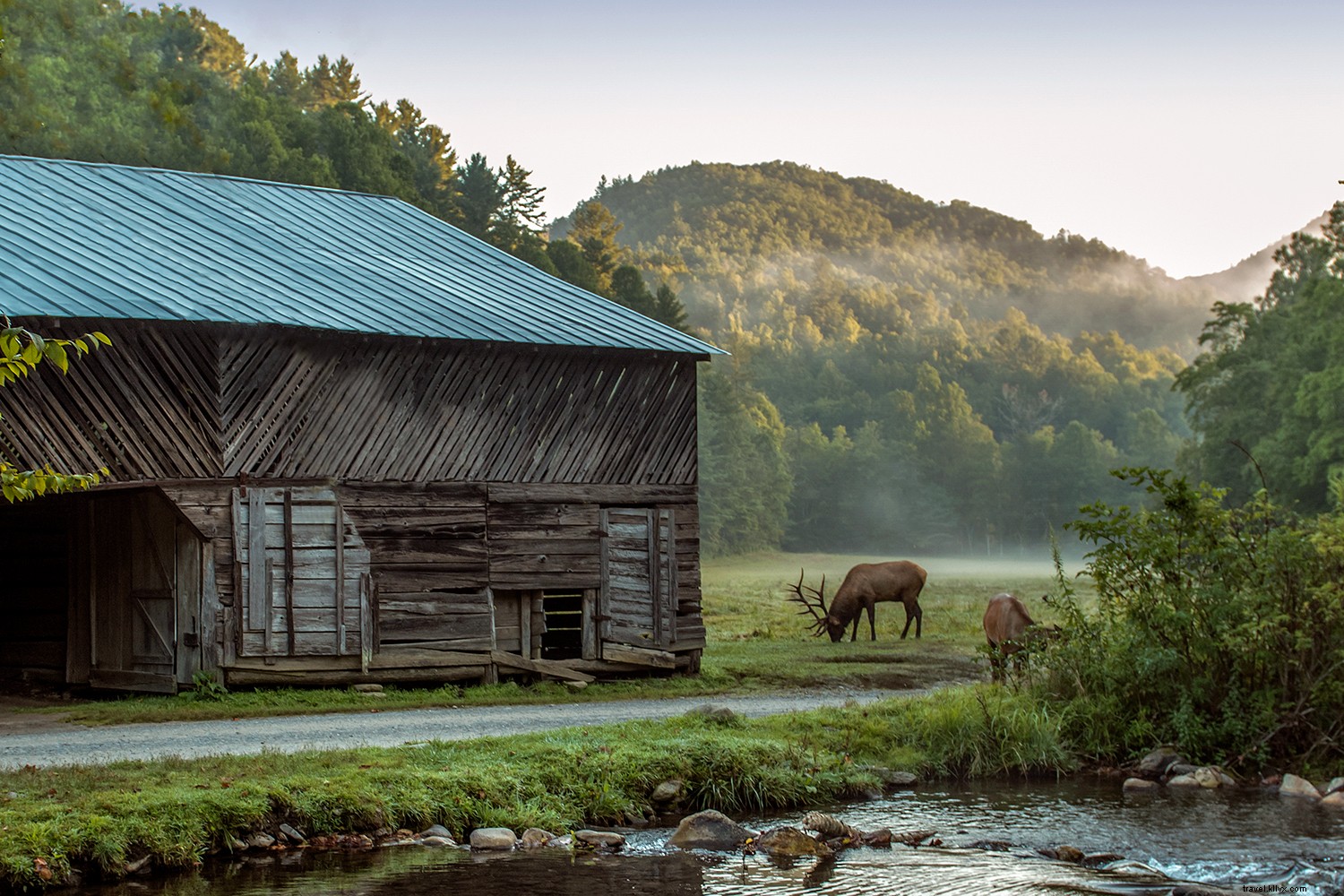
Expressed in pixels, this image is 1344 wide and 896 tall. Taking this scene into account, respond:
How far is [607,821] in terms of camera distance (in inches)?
525

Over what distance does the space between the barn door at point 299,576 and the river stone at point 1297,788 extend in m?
12.8

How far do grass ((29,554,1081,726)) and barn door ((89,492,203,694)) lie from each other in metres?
0.57

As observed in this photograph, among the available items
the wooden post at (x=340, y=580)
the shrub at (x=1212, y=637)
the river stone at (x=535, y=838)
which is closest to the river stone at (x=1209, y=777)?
the shrub at (x=1212, y=637)

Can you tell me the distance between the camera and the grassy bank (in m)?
11.2

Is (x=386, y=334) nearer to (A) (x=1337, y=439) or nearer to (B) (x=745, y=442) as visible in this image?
(A) (x=1337, y=439)

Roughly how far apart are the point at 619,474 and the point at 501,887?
45.6 feet

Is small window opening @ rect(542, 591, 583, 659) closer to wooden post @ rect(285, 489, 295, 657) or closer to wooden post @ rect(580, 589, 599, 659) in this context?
wooden post @ rect(580, 589, 599, 659)

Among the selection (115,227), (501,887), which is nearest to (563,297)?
(115,227)

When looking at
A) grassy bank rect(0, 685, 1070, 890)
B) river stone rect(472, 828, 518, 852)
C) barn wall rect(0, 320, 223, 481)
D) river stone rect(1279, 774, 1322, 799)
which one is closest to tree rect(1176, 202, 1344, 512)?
river stone rect(1279, 774, 1322, 799)

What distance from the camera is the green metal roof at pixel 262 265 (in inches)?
818

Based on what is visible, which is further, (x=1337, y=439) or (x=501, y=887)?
(x=1337, y=439)

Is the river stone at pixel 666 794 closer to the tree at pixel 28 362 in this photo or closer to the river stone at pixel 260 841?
the river stone at pixel 260 841

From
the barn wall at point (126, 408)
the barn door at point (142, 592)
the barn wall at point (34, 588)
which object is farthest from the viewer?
the barn wall at point (34, 588)

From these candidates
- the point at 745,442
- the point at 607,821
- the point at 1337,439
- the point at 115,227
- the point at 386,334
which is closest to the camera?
the point at 607,821
